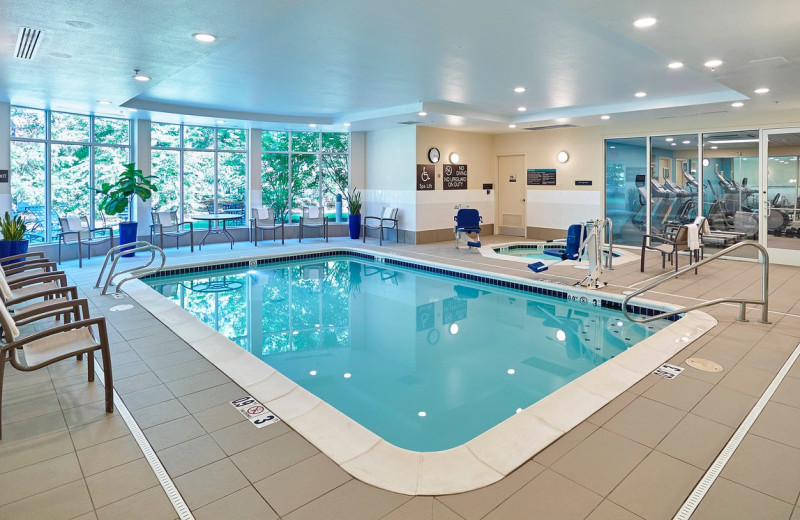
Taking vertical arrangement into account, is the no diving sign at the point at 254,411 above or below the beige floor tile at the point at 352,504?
Result: above

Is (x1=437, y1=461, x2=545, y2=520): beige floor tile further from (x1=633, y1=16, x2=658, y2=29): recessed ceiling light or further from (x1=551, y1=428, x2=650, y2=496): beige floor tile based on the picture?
(x1=633, y1=16, x2=658, y2=29): recessed ceiling light

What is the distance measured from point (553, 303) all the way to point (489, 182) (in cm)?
656

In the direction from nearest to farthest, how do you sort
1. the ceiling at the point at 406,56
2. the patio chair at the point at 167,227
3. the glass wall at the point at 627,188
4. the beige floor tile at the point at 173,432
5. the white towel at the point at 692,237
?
the beige floor tile at the point at 173,432 < the ceiling at the point at 406,56 < the white towel at the point at 692,237 < the patio chair at the point at 167,227 < the glass wall at the point at 627,188

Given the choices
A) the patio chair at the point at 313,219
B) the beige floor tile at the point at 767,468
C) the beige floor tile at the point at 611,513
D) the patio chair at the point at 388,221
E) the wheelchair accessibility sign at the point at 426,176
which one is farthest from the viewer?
the patio chair at the point at 313,219

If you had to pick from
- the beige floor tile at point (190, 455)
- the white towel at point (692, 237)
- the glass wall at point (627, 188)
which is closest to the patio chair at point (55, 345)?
the beige floor tile at point (190, 455)

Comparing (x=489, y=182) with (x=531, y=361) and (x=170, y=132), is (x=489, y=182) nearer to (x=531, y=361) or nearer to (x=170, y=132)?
(x=170, y=132)

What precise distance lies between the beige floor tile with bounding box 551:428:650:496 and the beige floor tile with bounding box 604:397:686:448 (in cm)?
8

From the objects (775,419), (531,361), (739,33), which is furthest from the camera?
(531,361)

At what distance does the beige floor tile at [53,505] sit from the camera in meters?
2.06

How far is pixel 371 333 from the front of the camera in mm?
5332

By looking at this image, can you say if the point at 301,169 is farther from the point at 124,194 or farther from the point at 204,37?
the point at 204,37

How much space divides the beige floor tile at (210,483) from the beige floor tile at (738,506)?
1974mm

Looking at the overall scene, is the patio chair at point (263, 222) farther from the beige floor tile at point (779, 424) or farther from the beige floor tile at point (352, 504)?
the beige floor tile at point (779, 424)

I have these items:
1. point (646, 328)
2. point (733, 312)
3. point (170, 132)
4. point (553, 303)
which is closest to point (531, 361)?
point (646, 328)
